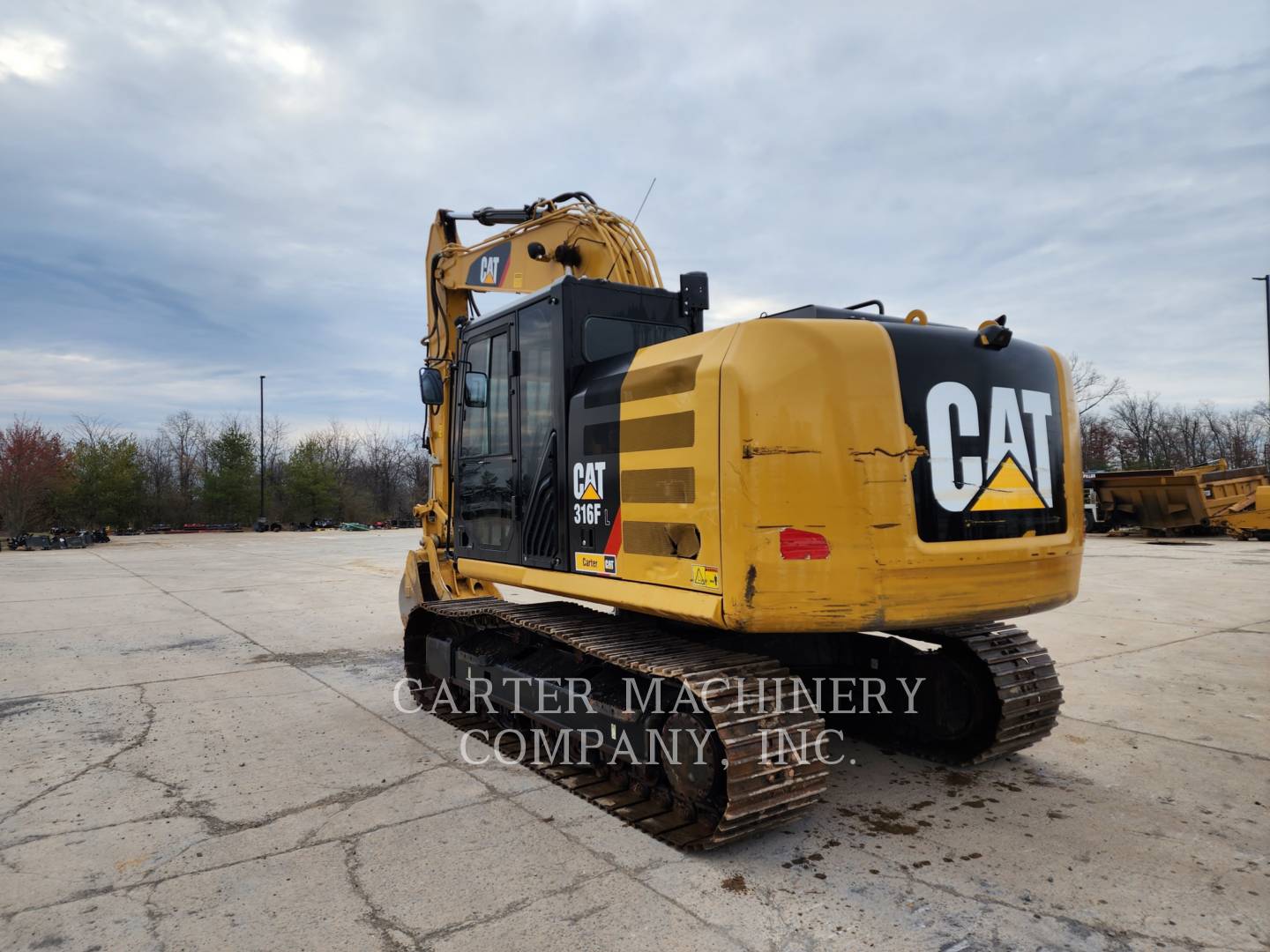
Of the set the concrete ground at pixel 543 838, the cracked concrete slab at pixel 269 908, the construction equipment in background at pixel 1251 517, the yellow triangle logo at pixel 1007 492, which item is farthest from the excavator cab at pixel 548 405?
the construction equipment in background at pixel 1251 517

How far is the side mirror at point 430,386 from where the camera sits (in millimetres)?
6016

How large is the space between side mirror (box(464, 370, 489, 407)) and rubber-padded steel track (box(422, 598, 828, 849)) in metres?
1.59

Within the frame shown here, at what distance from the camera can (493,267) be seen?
6746mm

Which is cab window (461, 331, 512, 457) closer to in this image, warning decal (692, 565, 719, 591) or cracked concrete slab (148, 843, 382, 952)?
warning decal (692, 565, 719, 591)

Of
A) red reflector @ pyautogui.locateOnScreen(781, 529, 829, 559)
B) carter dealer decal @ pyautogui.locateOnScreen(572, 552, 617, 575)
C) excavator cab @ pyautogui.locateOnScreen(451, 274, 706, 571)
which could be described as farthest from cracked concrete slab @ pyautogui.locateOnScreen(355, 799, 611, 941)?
red reflector @ pyautogui.locateOnScreen(781, 529, 829, 559)

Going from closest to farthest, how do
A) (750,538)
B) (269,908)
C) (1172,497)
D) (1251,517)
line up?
(269,908) < (750,538) < (1251,517) < (1172,497)

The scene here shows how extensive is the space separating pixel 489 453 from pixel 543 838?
248cm

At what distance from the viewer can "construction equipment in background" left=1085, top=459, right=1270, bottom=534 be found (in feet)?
66.4

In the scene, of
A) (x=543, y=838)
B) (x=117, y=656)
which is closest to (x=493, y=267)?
(x=543, y=838)

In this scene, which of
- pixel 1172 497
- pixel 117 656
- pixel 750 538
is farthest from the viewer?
pixel 1172 497

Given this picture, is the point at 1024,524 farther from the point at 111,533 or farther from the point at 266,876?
the point at 111,533

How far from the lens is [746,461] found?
3.31 metres

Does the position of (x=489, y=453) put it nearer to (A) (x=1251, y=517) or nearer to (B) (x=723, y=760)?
(B) (x=723, y=760)

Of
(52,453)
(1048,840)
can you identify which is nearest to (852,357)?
(1048,840)
